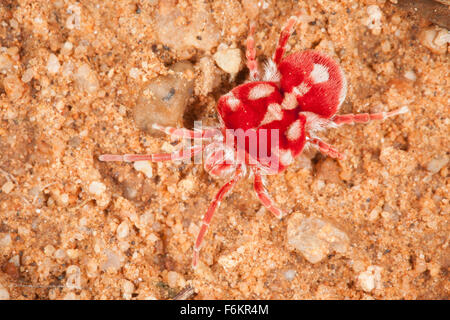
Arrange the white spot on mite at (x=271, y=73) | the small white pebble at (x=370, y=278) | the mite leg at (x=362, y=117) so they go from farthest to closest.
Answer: the small white pebble at (x=370, y=278) < the white spot on mite at (x=271, y=73) < the mite leg at (x=362, y=117)

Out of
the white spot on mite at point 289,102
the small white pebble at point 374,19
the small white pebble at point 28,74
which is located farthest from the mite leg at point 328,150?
the small white pebble at point 28,74

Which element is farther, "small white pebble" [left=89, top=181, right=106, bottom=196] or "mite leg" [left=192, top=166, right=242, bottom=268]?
"small white pebble" [left=89, top=181, right=106, bottom=196]

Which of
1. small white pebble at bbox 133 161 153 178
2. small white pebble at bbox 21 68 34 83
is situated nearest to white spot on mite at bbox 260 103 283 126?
small white pebble at bbox 133 161 153 178

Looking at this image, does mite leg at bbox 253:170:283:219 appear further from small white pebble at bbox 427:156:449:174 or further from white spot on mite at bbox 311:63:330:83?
small white pebble at bbox 427:156:449:174

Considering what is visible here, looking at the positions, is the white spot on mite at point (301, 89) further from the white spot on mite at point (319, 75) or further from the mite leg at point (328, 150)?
the mite leg at point (328, 150)

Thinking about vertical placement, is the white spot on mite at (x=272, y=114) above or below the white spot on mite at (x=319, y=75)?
below

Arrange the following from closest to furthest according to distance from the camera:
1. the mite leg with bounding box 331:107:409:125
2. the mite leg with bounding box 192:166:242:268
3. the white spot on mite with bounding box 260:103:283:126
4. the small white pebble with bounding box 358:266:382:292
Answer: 1. the white spot on mite with bounding box 260:103:283:126
2. the mite leg with bounding box 192:166:242:268
3. the mite leg with bounding box 331:107:409:125
4. the small white pebble with bounding box 358:266:382:292
